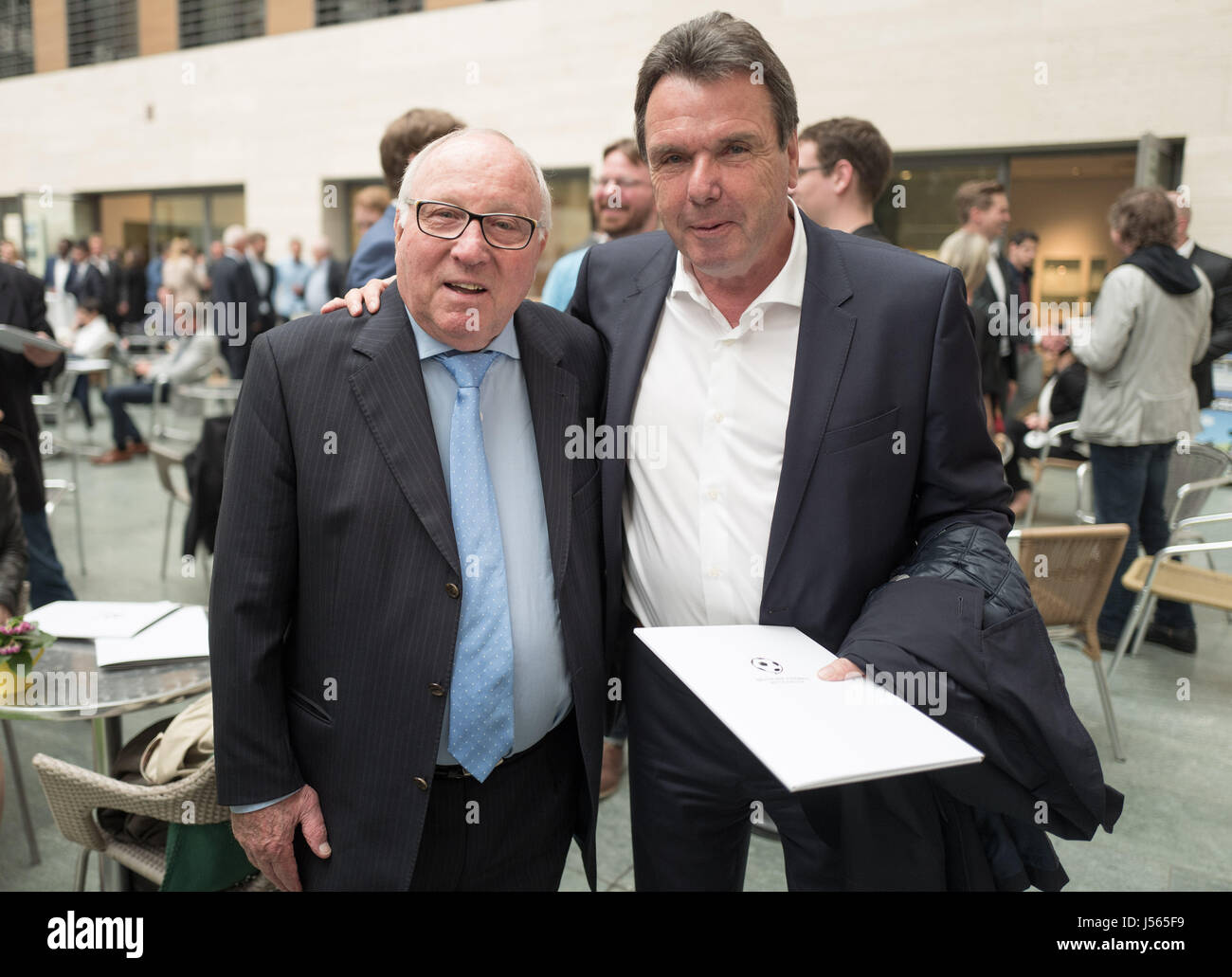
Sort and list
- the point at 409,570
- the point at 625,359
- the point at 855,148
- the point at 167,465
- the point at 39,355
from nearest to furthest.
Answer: the point at 409,570 < the point at 625,359 < the point at 855,148 < the point at 39,355 < the point at 167,465

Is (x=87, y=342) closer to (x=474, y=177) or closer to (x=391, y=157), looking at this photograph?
(x=391, y=157)

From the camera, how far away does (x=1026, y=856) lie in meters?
1.54

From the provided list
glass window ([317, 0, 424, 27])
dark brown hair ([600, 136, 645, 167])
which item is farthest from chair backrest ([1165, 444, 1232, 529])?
glass window ([317, 0, 424, 27])

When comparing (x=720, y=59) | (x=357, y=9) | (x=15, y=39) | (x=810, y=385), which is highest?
(x=15, y=39)

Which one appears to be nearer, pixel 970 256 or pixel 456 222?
pixel 456 222

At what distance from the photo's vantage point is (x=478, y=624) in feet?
5.14

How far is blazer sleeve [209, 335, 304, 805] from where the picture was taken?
1516 millimetres

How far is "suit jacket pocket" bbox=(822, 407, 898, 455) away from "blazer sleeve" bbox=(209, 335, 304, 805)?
91cm

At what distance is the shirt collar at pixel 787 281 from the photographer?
1685mm

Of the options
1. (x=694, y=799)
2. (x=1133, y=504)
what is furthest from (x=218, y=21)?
(x=694, y=799)


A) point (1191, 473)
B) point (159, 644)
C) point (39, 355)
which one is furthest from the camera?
point (1191, 473)

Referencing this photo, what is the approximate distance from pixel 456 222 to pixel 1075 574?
9.57ft

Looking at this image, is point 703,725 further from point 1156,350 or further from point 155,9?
point 155,9
